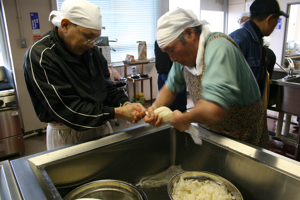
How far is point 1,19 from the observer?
132 inches

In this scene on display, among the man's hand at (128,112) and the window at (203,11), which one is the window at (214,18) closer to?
the window at (203,11)

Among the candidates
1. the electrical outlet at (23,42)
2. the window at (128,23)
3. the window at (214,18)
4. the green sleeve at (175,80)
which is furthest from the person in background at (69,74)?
the window at (214,18)

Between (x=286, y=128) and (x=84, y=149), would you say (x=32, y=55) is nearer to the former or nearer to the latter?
(x=84, y=149)

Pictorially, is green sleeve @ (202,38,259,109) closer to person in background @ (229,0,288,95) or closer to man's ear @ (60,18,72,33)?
man's ear @ (60,18,72,33)

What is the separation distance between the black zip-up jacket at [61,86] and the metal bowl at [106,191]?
0.33 meters

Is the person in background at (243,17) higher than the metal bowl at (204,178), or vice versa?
the person in background at (243,17)

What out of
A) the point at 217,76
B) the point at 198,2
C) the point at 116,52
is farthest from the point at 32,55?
the point at 198,2

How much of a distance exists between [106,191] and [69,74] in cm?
66

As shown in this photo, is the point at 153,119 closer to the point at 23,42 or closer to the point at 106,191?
the point at 106,191

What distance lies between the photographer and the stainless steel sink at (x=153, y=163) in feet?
3.00

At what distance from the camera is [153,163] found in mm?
1355

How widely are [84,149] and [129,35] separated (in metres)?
4.13

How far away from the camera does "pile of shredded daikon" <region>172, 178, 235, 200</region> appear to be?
1.01 m

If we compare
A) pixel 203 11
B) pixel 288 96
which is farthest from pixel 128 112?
pixel 203 11
